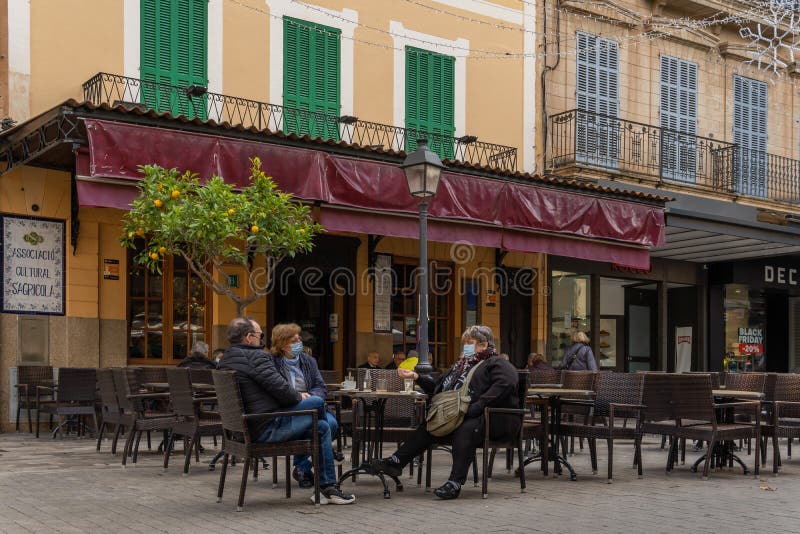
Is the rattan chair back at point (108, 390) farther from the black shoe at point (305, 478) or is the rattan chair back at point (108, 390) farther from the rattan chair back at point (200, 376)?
the black shoe at point (305, 478)

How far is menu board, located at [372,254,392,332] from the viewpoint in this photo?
53.9ft

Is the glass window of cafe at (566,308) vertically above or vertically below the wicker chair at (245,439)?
above

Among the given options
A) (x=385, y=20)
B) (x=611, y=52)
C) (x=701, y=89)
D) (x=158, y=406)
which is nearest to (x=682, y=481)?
(x=158, y=406)

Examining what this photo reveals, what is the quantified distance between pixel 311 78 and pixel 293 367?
823cm

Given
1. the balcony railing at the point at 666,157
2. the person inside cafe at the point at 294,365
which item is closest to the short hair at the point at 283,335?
the person inside cafe at the point at 294,365

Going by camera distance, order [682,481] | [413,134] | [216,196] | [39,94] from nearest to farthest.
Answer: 1. [682,481]
2. [216,196]
3. [39,94]
4. [413,134]

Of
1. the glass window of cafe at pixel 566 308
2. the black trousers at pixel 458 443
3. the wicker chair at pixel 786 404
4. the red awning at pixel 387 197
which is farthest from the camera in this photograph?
the glass window of cafe at pixel 566 308

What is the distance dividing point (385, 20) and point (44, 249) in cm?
672

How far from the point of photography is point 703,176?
20.5 meters

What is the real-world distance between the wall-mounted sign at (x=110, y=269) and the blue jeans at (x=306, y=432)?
695 centimetres

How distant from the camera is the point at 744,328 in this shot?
22781 millimetres

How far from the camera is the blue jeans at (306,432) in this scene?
24.0 ft

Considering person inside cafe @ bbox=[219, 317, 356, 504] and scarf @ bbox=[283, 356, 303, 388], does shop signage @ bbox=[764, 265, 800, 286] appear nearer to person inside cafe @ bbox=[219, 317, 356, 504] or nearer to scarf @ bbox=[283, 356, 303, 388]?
scarf @ bbox=[283, 356, 303, 388]

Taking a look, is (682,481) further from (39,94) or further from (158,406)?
(39,94)
